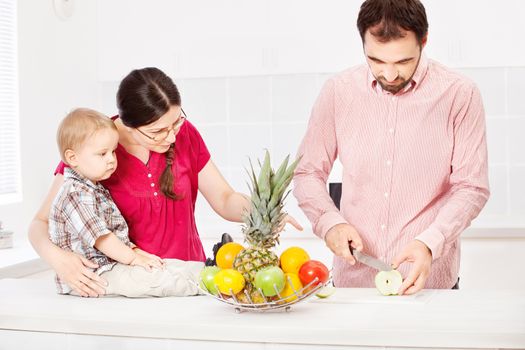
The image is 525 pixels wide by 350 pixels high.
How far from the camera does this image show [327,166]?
2.39 meters

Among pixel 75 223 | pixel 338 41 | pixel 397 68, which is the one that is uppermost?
pixel 338 41

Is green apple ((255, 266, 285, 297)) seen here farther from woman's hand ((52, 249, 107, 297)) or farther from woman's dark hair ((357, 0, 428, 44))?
woman's dark hair ((357, 0, 428, 44))

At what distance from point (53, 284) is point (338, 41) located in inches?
85.9

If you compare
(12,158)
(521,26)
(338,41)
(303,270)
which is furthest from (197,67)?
(303,270)

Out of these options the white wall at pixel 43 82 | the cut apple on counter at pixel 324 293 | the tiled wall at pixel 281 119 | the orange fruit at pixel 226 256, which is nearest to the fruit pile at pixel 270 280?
the orange fruit at pixel 226 256

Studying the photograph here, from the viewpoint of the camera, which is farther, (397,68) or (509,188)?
(509,188)

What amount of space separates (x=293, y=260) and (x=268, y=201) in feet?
0.50

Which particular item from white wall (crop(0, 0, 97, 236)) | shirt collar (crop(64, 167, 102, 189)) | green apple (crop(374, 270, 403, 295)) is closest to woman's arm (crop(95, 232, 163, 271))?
shirt collar (crop(64, 167, 102, 189))

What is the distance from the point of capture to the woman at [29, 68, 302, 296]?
212 cm

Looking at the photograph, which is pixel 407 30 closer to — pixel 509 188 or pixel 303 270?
pixel 303 270

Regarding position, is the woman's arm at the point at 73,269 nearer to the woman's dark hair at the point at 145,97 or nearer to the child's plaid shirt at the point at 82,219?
the child's plaid shirt at the point at 82,219

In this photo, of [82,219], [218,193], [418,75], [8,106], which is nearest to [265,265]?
[82,219]

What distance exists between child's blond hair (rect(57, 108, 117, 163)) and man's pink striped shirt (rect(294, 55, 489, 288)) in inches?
21.6

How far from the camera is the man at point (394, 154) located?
212 cm
